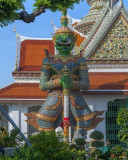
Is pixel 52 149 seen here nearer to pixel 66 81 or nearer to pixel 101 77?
pixel 66 81

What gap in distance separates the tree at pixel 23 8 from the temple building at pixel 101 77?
6.66 meters

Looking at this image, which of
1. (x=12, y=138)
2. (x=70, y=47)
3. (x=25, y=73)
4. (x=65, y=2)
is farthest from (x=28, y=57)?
(x=65, y=2)

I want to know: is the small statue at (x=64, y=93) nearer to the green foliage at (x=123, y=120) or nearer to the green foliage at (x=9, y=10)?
the green foliage at (x=123, y=120)

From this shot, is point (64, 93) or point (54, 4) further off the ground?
point (54, 4)

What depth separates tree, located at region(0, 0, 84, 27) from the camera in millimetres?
6936

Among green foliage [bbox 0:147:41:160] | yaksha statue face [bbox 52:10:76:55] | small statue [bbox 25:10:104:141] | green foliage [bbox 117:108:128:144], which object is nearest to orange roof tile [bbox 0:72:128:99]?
small statue [bbox 25:10:104:141]

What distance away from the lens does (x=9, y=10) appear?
23.1 feet

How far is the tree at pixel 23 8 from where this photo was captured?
22.8 ft

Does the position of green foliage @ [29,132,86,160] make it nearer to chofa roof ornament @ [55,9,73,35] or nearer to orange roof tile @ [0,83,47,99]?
chofa roof ornament @ [55,9,73,35]

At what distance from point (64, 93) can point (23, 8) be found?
15.5 ft

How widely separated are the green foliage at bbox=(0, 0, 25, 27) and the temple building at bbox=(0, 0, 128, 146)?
24.2ft

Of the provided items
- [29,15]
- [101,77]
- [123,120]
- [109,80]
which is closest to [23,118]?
[101,77]

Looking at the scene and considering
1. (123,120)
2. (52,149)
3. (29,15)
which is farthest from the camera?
(123,120)

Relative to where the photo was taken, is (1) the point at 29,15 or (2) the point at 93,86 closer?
(1) the point at 29,15
